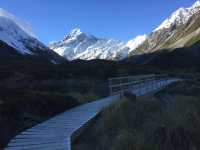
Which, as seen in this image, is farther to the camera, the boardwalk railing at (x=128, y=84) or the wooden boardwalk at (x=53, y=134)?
the boardwalk railing at (x=128, y=84)

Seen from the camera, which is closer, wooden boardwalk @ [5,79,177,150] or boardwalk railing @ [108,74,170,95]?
wooden boardwalk @ [5,79,177,150]

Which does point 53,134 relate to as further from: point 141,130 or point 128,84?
point 128,84

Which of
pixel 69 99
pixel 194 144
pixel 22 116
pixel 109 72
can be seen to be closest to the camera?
pixel 194 144

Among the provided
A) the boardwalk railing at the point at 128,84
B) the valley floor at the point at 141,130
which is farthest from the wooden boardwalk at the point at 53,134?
the boardwalk railing at the point at 128,84

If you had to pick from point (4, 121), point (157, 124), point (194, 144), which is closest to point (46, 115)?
point (4, 121)

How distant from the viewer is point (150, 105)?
12.9m

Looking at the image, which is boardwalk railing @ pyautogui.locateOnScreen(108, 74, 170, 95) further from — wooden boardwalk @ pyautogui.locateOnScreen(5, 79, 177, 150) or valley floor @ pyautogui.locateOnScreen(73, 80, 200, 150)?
valley floor @ pyautogui.locateOnScreen(73, 80, 200, 150)

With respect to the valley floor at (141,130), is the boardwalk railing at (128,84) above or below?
above

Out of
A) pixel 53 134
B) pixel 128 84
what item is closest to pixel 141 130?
pixel 53 134

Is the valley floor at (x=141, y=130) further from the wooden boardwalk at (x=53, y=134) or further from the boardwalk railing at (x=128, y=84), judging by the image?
the boardwalk railing at (x=128, y=84)

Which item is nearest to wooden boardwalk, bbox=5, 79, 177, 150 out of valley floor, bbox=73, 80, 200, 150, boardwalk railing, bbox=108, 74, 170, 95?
valley floor, bbox=73, 80, 200, 150

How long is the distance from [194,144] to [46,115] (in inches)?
260

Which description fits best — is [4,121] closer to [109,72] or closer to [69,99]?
[69,99]

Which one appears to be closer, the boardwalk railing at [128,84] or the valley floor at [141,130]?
the valley floor at [141,130]
